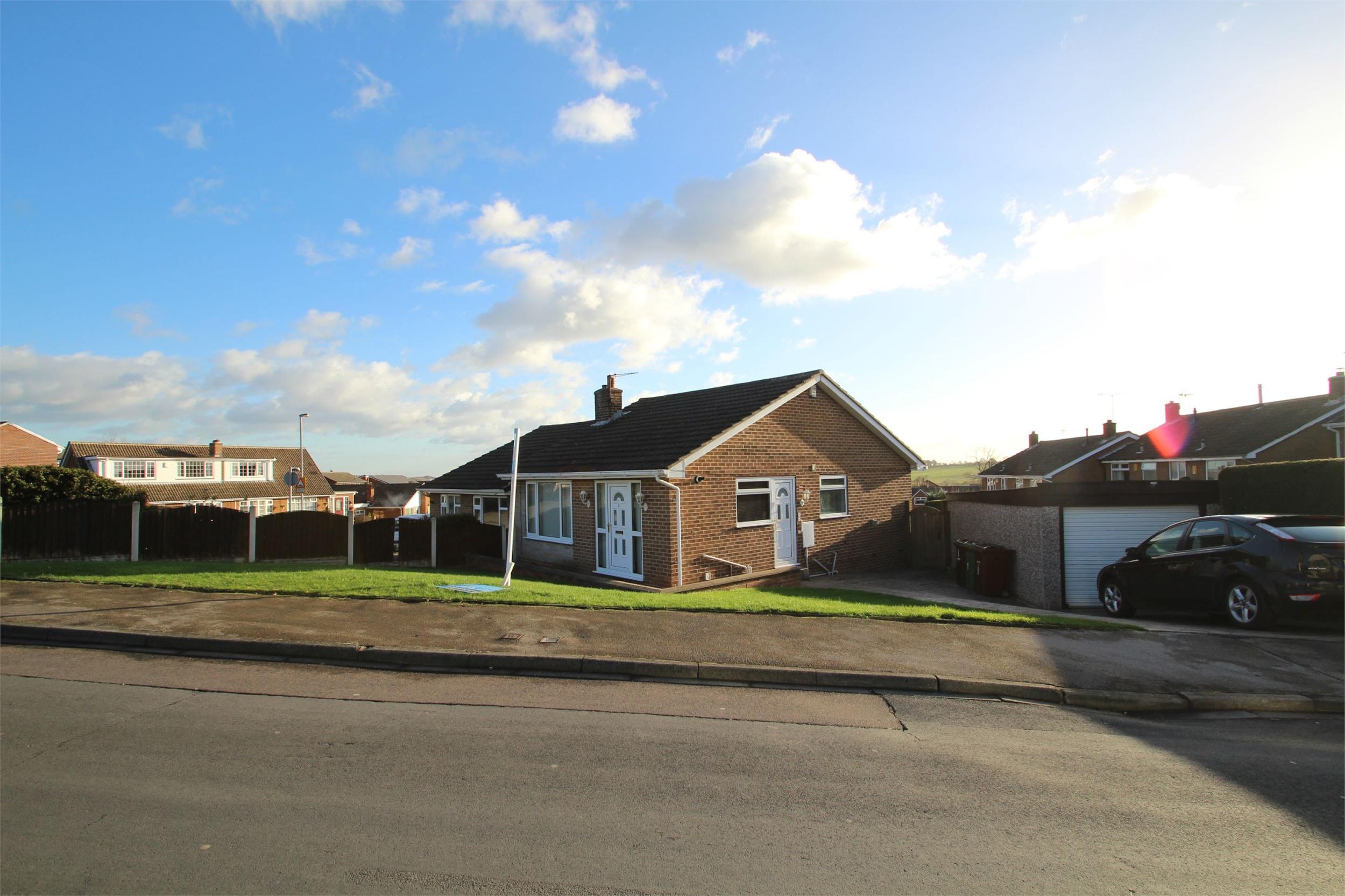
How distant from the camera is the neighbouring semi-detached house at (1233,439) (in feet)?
100

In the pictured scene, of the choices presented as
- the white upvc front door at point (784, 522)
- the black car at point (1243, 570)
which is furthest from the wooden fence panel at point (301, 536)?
the black car at point (1243, 570)

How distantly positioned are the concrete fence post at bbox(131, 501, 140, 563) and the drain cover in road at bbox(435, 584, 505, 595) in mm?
9785

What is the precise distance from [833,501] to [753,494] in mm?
3130

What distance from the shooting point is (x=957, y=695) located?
6711 mm

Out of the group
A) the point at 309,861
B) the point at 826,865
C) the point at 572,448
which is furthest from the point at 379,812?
the point at 572,448

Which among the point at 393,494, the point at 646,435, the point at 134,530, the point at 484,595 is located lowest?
the point at 484,595

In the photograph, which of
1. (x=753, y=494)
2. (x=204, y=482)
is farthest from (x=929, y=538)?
(x=204, y=482)

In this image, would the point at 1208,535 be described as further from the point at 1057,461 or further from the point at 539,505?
the point at 1057,461

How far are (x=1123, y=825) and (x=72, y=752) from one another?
23.3ft

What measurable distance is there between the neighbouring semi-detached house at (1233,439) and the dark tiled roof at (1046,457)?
215 cm

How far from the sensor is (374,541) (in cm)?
1786

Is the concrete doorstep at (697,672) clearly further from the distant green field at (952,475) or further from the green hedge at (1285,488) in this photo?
the distant green field at (952,475)

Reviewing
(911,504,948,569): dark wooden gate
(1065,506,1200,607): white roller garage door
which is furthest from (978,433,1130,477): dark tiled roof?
(1065,506,1200,607): white roller garage door

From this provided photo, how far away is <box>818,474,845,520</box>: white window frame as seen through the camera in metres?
17.9
